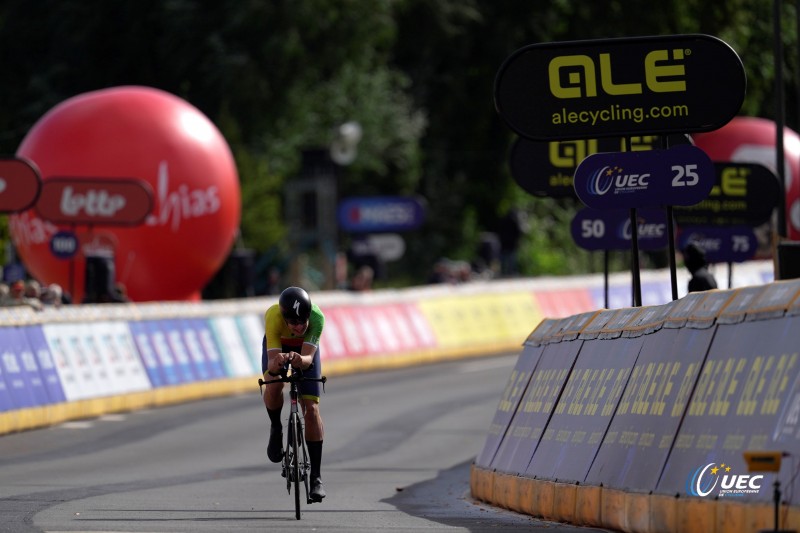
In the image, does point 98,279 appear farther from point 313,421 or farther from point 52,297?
point 313,421

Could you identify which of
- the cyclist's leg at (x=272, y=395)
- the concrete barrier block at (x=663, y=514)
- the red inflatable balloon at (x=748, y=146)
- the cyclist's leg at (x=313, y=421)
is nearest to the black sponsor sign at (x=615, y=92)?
the cyclist's leg at (x=313, y=421)


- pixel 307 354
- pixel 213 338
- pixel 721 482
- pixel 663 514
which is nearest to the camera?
pixel 721 482

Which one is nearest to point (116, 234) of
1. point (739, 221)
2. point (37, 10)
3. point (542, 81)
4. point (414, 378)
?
point (414, 378)

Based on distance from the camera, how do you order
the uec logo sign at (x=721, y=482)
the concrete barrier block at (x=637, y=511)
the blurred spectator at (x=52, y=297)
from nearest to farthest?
the uec logo sign at (x=721, y=482)
the concrete barrier block at (x=637, y=511)
the blurred spectator at (x=52, y=297)

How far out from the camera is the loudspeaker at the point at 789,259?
15.1m

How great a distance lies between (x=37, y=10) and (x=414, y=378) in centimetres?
3326

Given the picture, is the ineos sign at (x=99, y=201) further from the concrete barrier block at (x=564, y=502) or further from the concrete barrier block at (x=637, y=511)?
the concrete barrier block at (x=637, y=511)

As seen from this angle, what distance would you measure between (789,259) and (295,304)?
166 inches

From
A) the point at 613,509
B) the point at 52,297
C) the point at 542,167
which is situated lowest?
the point at 613,509

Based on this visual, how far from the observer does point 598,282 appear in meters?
43.8

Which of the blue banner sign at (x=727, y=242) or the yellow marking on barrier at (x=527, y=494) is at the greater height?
the blue banner sign at (x=727, y=242)

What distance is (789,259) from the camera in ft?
49.7

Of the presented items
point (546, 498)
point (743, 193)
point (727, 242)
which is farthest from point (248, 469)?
point (727, 242)

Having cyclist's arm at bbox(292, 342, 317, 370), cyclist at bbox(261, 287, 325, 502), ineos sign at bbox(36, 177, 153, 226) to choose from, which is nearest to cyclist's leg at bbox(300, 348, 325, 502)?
cyclist at bbox(261, 287, 325, 502)
